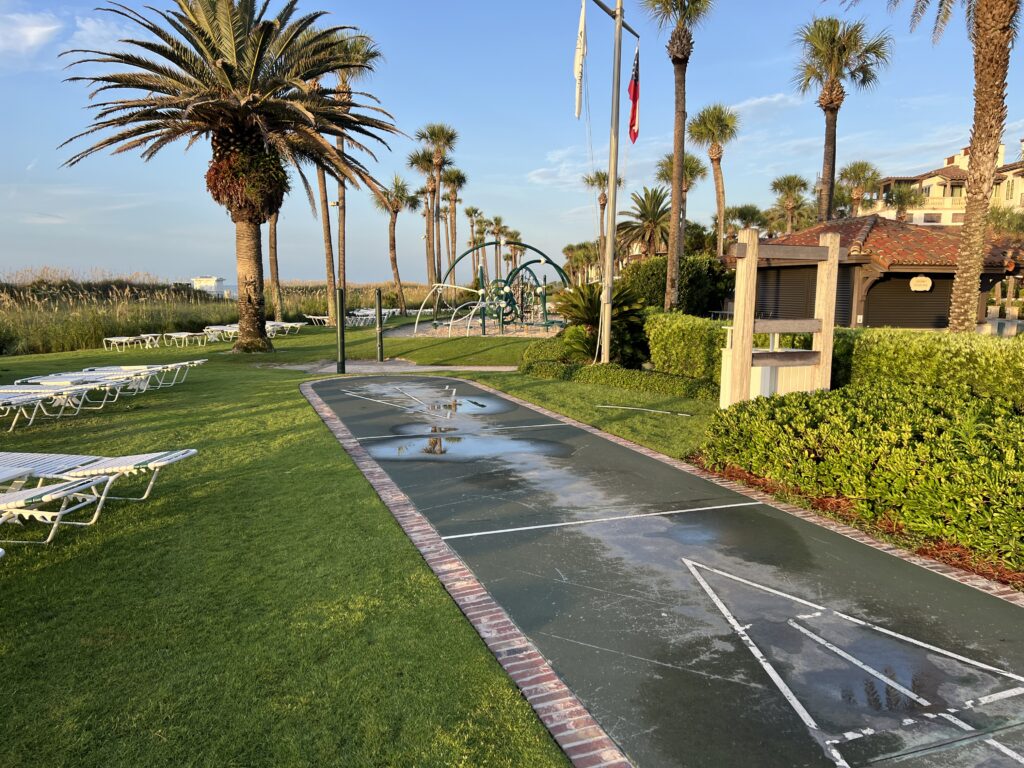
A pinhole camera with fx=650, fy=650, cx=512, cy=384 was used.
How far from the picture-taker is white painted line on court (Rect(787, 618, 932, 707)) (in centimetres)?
312

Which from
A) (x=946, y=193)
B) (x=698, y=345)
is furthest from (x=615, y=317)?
(x=946, y=193)

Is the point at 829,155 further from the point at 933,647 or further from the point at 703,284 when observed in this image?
the point at 933,647

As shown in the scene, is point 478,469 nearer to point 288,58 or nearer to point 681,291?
point 288,58

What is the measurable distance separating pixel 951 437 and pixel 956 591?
1455 mm

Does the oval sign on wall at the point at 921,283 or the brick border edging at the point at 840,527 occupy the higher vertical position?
the oval sign on wall at the point at 921,283

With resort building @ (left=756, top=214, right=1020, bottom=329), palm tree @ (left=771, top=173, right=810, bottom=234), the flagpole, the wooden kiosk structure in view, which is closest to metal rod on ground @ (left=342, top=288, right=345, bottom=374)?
the flagpole

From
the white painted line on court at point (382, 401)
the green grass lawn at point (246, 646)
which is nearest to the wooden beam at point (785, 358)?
the green grass lawn at point (246, 646)

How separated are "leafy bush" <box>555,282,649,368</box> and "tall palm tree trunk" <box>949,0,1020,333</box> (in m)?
6.68

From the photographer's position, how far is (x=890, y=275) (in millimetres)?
23172

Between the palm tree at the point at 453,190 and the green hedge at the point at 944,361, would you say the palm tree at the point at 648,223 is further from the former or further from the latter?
the green hedge at the point at 944,361

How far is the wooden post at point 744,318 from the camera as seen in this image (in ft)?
25.0

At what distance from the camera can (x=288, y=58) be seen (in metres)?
18.2

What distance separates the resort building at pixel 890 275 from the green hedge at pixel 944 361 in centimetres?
1259

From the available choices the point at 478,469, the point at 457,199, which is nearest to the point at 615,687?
the point at 478,469
